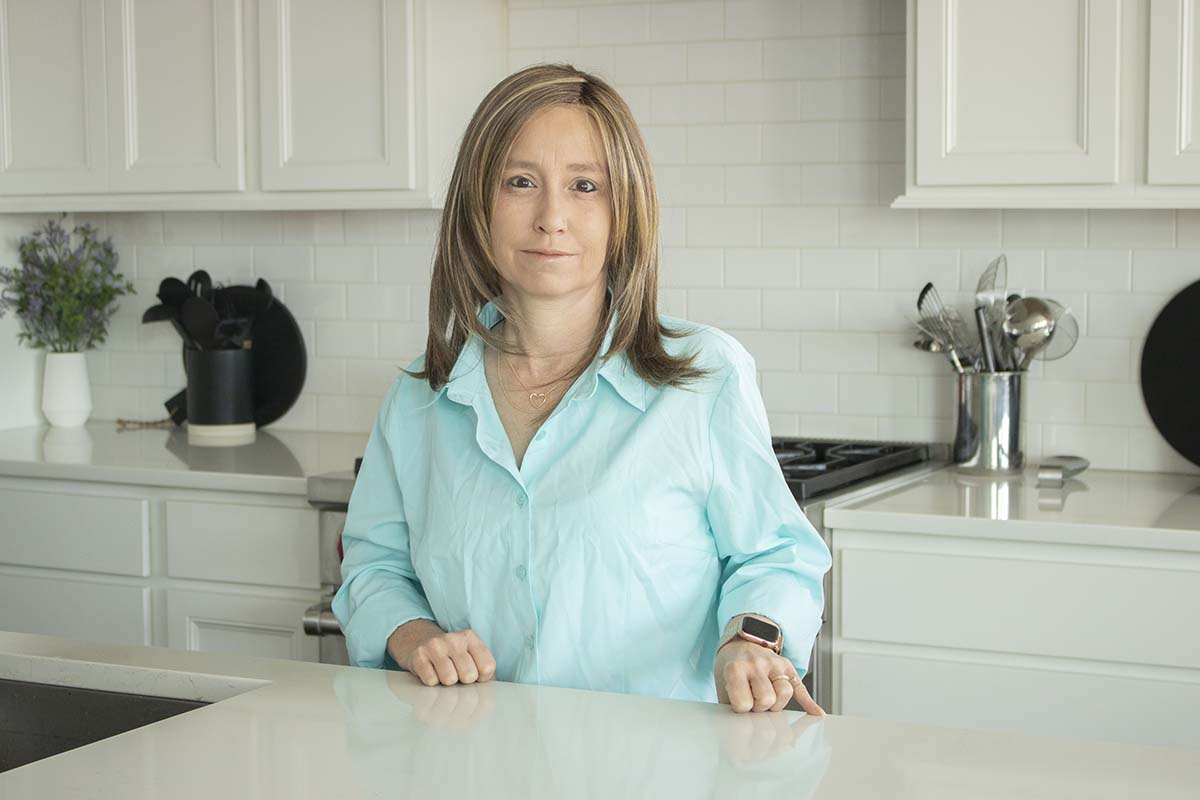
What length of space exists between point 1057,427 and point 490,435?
1837 millimetres

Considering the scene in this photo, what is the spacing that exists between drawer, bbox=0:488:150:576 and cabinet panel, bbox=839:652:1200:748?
1.62m

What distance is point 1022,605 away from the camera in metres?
2.47

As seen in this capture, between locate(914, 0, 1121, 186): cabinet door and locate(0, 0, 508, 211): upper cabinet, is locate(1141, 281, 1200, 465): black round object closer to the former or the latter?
locate(914, 0, 1121, 186): cabinet door

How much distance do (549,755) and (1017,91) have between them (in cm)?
197

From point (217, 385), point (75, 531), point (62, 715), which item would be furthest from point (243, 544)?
point (62, 715)

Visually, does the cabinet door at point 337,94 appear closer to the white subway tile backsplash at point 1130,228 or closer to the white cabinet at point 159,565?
the white cabinet at point 159,565

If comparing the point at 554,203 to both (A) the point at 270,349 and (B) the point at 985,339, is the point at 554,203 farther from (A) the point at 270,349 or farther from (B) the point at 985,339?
(A) the point at 270,349

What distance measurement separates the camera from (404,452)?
1.81 metres

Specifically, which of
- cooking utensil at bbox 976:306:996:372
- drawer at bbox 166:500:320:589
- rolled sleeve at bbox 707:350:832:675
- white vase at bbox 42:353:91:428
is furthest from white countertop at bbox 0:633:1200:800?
white vase at bbox 42:353:91:428

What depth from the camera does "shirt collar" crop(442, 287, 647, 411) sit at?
169 cm

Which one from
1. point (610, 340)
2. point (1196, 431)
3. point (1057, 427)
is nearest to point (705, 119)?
point (1057, 427)

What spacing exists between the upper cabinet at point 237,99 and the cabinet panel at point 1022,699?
1.46m

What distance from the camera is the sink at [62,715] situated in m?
1.50

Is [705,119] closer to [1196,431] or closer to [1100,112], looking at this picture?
[1100,112]
